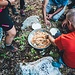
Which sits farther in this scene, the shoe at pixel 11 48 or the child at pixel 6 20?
the shoe at pixel 11 48

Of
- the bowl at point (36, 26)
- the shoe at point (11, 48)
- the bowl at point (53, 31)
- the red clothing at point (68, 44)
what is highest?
the red clothing at point (68, 44)

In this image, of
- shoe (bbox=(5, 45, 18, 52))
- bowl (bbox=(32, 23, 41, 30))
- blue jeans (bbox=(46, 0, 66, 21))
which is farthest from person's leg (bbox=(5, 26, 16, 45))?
blue jeans (bbox=(46, 0, 66, 21))

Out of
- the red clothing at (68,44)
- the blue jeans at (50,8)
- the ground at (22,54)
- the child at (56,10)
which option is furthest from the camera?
the blue jeans at (50,8)

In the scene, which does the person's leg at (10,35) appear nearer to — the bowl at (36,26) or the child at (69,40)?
the bowl at (36,26)

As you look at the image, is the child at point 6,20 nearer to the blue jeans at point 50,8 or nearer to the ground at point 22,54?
the ground at point 22,54

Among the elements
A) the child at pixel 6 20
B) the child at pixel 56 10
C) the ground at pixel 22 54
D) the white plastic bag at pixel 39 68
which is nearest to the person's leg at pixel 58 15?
the child at pixel 56 10

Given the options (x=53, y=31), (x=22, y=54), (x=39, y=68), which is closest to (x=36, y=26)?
(x=53, y=31)

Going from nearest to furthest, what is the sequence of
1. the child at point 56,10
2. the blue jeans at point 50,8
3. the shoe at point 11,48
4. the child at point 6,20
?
the child at point 6,20 → the shoe at point 11,48 → the child at point 56,10 → the blue jeans at point 50,8

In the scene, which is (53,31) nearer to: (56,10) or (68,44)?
(56,10)

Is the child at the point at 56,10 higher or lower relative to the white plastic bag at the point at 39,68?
higher

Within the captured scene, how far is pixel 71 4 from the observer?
13.6 feet

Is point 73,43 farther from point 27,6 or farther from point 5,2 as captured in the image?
point 27,6

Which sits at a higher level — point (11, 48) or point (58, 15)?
point (58, 15)

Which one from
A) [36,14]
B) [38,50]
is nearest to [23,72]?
[38,50]
